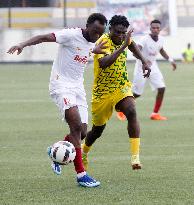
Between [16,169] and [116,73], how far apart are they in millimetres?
1806

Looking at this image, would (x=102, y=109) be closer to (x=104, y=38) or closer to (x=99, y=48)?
(x=104, y=38)

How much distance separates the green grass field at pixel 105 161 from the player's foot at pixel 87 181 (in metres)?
0.08

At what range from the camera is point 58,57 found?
11.2 m

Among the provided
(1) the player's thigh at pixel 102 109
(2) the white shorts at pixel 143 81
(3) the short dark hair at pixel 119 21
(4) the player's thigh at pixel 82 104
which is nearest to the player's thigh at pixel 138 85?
(2) the white shorts at pixel 143 81

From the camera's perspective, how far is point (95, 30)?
1098cm

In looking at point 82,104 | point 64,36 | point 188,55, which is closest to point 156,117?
point 82,104

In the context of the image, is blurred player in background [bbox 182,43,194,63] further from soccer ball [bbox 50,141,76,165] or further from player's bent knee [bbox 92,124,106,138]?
soccer ball [bbox 50,141,76,165]

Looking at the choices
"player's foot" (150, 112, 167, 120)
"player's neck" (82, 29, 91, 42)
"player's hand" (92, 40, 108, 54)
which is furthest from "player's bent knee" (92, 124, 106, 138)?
"player's foot" (150, 112, 167, 120)

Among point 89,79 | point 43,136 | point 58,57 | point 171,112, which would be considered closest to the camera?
point 58,57

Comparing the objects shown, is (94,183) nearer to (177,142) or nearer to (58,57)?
(58,57)

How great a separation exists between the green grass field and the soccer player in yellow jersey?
0.43 meters

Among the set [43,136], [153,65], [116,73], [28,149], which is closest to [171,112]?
[153,65]

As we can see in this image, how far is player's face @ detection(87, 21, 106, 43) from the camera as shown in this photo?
11.0 meters

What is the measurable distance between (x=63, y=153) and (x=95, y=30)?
1.55 m
